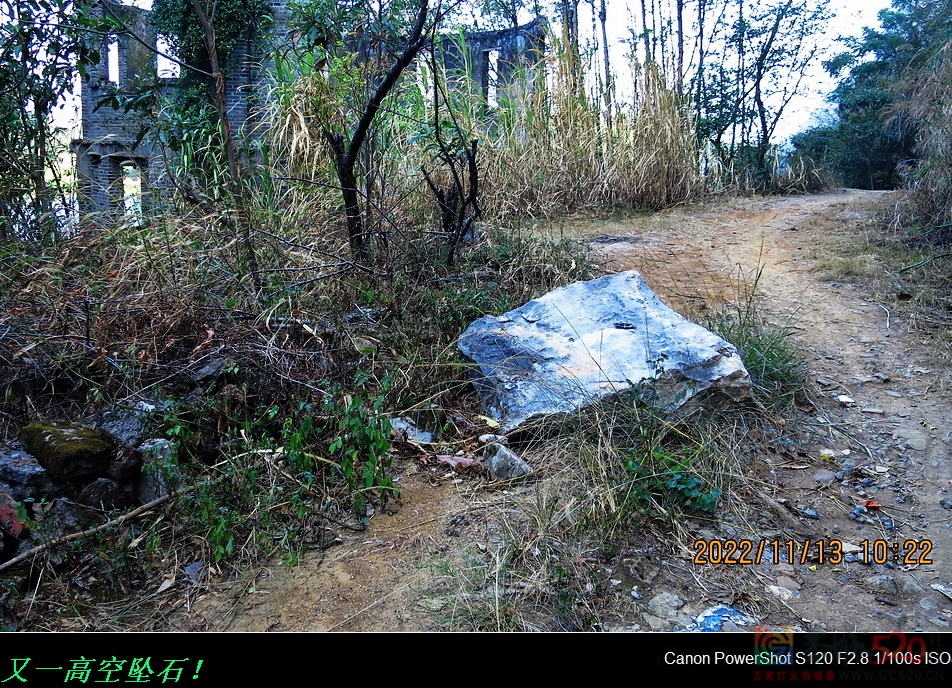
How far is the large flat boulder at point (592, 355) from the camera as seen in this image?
292 centimetres

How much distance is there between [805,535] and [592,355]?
4.01 feet

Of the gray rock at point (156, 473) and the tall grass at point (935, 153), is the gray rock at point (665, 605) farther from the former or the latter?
the tall grass at point (935, 153)

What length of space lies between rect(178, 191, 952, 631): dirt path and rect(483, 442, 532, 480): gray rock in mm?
112

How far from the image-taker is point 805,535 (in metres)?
2.42

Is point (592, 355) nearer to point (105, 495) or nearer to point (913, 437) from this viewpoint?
point (913, 437)

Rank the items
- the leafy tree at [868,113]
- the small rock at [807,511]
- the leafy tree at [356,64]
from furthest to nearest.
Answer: the leafy tree at [868,113]
the leafy tree at [356,64]
the small rock at [807,511]

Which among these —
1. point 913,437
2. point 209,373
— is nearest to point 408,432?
point 209,373

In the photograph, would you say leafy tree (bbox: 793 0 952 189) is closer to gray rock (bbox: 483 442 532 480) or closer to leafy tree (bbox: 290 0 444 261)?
leafy tree (bbox: 290 0 444 261)

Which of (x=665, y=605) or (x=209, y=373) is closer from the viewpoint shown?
(x=665, y=605)

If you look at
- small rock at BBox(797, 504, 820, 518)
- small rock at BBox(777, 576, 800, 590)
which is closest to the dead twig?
small rock at BBox(777, 576, 800, 590)

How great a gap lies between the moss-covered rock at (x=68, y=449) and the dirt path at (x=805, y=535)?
72cm

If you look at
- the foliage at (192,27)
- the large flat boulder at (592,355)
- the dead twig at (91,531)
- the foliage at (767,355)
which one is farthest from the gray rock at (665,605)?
the foliage at (192,27)

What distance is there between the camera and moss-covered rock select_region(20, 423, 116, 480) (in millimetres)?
2328
